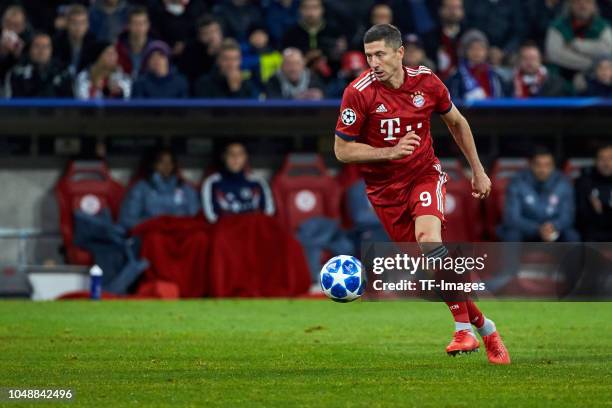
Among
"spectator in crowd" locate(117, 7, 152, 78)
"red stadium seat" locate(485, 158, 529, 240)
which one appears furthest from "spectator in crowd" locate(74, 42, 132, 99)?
"red stadium seat" locate(485, 158, 529, 240)

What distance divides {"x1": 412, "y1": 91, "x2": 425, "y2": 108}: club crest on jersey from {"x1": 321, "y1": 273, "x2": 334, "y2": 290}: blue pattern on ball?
4.05 ft

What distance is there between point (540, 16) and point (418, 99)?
10.4m

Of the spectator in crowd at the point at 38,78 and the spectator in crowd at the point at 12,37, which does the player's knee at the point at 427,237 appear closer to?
the spectator in crowd at the point at 38,78

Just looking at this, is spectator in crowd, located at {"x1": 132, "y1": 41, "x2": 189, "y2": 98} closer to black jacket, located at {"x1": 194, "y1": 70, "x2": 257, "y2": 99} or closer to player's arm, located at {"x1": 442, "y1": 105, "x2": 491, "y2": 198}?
black jacket, located at {"x1": 194, "y1": 70, "x2": 257, "y2": 99}

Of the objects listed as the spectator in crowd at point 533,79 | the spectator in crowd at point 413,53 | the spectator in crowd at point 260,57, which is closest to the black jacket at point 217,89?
the spectator in crowd at point 260,57

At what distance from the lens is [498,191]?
1644cm

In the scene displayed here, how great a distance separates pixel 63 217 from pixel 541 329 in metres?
6.80

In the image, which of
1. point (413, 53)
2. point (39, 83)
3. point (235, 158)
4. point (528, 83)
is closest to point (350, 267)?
point (235, 158)

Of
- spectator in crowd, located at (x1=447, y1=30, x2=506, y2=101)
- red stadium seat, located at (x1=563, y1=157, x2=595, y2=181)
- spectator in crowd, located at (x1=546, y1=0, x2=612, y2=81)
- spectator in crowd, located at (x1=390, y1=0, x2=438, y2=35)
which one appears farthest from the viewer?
spectator in crowd, located at (x1=390, y1=0, x2=438, y2=35)

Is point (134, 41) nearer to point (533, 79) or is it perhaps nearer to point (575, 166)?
point (533, 79)

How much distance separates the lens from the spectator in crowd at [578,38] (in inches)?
690

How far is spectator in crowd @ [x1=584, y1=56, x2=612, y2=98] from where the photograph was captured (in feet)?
53.9

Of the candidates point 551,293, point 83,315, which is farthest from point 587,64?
point 83,315

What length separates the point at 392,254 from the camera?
9.75 metres
